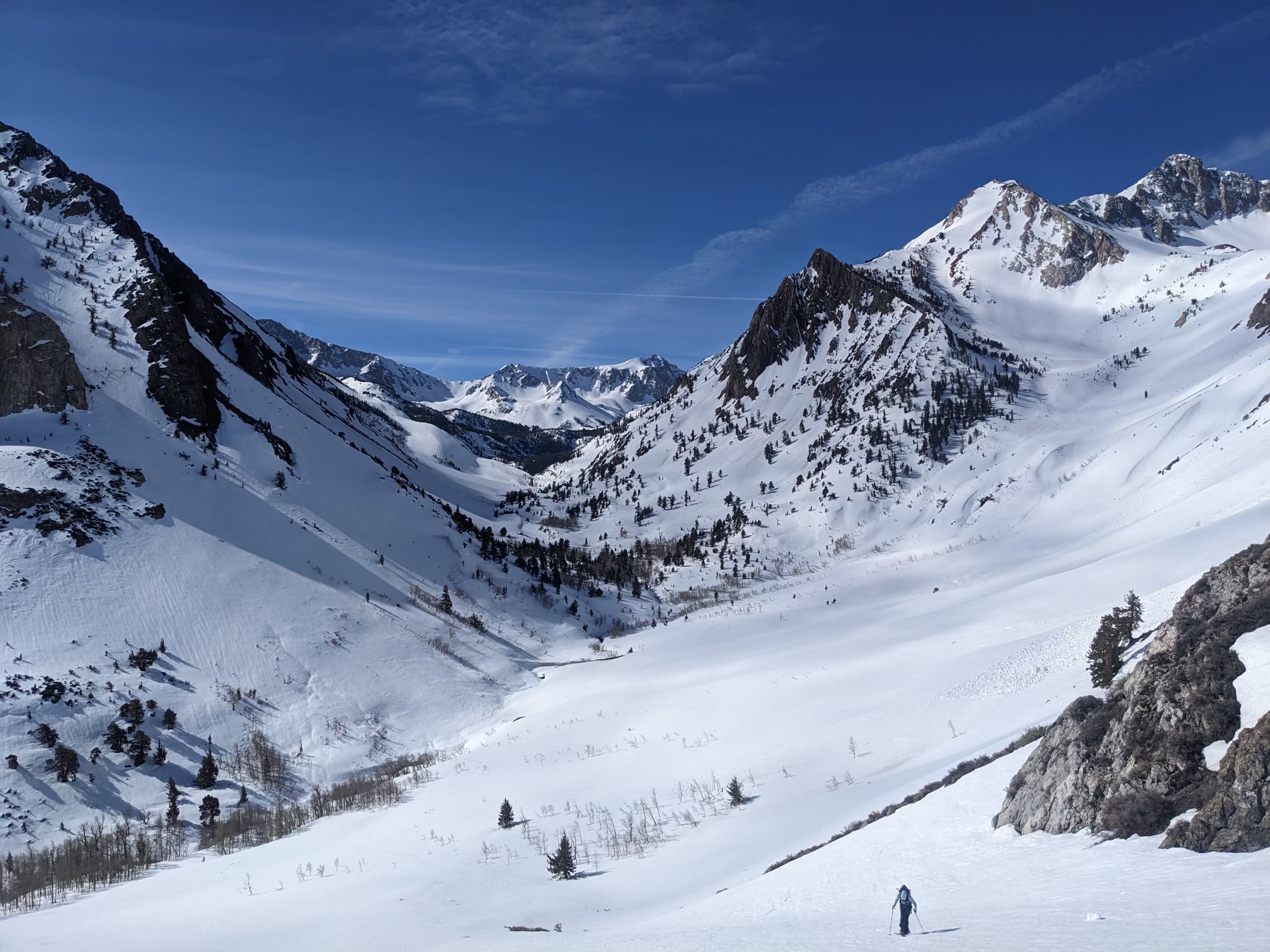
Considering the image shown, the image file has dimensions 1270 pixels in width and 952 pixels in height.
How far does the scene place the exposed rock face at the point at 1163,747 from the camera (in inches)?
329

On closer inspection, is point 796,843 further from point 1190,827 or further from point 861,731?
point 1190,827

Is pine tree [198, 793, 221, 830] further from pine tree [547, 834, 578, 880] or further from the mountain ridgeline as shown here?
pine tree [547, 834, 578, 880]

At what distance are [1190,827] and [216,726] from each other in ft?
124

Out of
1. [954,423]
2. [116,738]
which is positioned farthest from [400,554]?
[954,423]

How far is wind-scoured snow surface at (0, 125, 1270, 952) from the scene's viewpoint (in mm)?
11406

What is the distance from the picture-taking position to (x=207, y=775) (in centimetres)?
2961

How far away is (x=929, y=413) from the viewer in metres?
120

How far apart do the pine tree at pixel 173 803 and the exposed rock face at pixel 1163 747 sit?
2947 cm

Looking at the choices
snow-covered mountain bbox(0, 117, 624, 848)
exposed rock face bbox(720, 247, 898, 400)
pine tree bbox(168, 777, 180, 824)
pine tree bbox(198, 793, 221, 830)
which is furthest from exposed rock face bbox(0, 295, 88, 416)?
exposed rock face bbox(720, 247, 898, 400)

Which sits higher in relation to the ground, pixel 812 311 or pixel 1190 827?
pixel 812 311

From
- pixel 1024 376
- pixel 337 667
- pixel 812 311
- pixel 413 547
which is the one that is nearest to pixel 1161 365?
pixel 1024 376

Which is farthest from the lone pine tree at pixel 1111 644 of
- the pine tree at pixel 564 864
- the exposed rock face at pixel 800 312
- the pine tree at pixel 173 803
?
the exposed rock face at pixel 800 312

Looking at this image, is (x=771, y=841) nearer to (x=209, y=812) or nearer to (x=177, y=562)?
(x=209, y=812)

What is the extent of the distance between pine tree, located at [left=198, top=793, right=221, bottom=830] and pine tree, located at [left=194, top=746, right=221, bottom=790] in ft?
6.52
